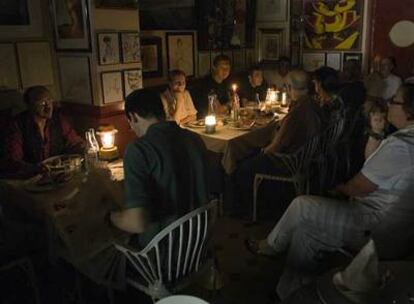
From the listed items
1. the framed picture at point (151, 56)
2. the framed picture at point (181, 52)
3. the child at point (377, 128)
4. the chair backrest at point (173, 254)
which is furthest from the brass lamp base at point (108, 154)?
the framed picture at point (181, 52)

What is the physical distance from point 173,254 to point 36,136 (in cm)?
152

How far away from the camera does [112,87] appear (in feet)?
10.7

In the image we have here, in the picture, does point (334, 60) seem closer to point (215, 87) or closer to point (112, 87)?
point (215, 87)

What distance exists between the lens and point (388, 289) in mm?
1139

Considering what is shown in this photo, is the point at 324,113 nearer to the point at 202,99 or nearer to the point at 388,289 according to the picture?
the point at 202,99

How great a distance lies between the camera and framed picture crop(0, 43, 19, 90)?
2947 millimetres

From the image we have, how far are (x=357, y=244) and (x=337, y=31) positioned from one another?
440 cm

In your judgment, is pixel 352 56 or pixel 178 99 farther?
pixel 352 56

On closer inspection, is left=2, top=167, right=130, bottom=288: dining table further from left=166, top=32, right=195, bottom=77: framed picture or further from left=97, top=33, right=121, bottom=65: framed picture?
left=166, top=32, right=195, bottom=77: framed picture

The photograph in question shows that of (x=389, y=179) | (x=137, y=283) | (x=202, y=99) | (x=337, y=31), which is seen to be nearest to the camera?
(x=137, y=283)

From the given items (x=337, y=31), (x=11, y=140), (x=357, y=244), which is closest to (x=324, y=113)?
(x=357, y=244)

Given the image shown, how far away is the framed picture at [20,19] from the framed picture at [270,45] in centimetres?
372


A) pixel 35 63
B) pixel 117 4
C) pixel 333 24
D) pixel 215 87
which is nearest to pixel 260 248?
pixel 117 4

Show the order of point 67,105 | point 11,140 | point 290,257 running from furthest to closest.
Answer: point 67,105 < point 11,140 < point 290,257
